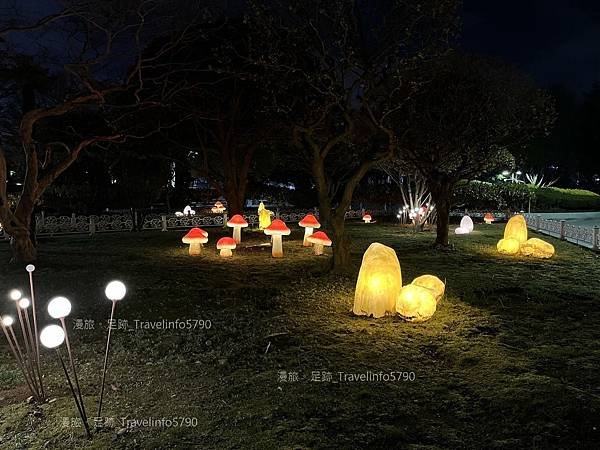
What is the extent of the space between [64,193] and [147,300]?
78.7ft

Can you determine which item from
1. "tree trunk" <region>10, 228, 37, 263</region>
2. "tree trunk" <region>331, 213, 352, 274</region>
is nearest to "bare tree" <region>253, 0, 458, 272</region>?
"tree trunk" <region>331, 213, 352, 274</region>

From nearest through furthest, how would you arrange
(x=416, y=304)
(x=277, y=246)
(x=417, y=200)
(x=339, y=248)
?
(x=416, y=304)
(x=339, y=248)
(x=277, y=246)
(x=417, y=200)

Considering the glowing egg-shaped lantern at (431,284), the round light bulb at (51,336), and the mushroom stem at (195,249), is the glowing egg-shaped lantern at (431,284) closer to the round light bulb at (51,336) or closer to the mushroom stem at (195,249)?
the round light bulb at (51,336)

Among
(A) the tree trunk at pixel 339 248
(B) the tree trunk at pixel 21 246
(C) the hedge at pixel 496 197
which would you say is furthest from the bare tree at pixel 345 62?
(C) the hedge at pixel 496 197

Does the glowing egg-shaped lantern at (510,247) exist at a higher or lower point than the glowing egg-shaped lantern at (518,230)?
lower

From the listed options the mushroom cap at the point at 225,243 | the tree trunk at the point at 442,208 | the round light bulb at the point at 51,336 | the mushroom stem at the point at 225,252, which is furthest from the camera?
the tree trunk at the point at 442,208

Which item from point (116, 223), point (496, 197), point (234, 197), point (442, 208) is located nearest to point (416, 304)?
point (442, 208)

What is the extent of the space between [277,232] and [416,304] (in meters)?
7.58

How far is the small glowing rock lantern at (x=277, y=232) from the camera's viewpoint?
1489cm

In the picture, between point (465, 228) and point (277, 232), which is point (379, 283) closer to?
point (277, 232)

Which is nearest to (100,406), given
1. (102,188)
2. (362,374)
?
(362,374)

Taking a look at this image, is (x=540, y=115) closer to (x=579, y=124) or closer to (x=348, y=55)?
(x=348, y=55)

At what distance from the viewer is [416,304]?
7.84 meters

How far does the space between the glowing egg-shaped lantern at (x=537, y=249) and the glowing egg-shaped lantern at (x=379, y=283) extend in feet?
28.7
